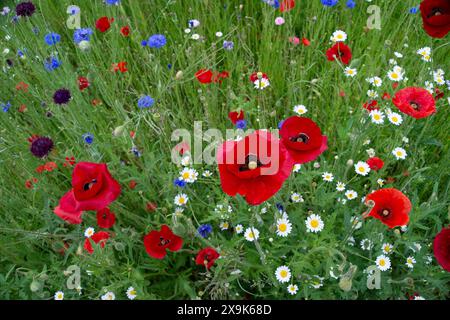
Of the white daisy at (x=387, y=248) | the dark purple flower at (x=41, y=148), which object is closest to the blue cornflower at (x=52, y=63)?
the dark purple flower at (x=41, y=148)

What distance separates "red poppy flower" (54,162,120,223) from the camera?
39.0 inches

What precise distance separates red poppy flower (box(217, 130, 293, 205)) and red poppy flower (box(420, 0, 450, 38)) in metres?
0.64

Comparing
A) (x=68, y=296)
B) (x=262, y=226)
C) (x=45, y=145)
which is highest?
(x=45, y=145)

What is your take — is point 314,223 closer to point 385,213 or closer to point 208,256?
point 385,213

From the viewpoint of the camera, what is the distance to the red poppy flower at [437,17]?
43.4 inches

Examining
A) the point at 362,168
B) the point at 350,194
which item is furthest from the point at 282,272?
the point at 362,168

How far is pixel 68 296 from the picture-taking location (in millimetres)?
1462

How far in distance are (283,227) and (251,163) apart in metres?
0.54

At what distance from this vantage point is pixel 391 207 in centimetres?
111

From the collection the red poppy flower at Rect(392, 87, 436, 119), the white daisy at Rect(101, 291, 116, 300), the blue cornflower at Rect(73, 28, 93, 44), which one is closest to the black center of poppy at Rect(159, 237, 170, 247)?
the white daisy at Rect(101, 291, 116, 300)

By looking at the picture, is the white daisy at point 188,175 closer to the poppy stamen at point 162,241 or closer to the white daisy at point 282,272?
the poppy stamen at point 162,241
